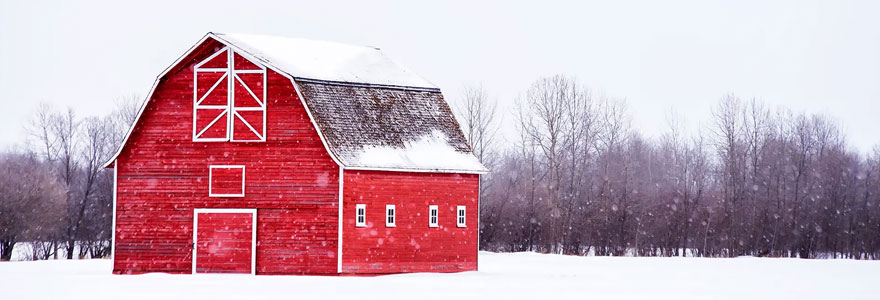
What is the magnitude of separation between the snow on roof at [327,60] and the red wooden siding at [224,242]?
445cm

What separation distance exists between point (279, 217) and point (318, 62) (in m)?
5.41

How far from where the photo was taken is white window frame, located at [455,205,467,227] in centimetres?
3841

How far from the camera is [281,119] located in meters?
36.0

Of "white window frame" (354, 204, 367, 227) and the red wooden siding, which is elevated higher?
"white window frame" (354, 204, 367, 227)

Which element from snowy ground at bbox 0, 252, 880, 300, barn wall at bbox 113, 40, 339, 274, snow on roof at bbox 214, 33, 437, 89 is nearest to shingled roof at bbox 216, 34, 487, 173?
snow on roof at bbox 214, 33, 437, 89

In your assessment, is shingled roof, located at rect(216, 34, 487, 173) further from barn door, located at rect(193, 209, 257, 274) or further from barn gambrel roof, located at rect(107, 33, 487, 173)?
barn door, located at rect(193, 209, 257, 274)

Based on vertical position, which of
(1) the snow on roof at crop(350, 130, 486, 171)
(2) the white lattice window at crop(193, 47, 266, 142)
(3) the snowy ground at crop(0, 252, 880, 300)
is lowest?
(3) the snowy ground at crop(0, 252, 880, 300)

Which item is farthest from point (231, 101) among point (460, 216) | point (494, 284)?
point (494, 284)

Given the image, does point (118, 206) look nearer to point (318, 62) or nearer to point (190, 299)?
point (318, 62)

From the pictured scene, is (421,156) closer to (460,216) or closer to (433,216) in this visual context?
(433,216)

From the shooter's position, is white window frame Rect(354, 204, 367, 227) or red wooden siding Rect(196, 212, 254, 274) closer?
white window frame Rect(354, 204, 367, 227)

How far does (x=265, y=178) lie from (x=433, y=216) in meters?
5.09

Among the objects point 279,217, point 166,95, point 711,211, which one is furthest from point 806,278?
point 711,211

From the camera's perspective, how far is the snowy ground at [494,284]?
2888 cm
